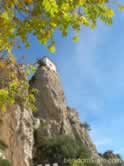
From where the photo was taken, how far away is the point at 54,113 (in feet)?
236

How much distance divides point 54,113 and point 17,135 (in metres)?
18.4

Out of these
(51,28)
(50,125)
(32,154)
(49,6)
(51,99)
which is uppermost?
(51,99)

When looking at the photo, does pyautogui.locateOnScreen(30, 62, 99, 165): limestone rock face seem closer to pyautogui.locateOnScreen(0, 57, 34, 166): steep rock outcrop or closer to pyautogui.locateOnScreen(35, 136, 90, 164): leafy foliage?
pyautogui.locateOnScreen(35, 136, 90, 164): leafy foliage

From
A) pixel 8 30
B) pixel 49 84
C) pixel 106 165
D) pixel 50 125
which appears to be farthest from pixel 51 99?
pixel 8 30

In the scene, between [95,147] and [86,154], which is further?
[95,147]

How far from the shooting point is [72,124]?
75.5 meters

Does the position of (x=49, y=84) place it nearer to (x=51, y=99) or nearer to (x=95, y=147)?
(x=51, y=99)

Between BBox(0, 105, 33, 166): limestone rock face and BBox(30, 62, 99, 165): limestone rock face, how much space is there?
29.2ft

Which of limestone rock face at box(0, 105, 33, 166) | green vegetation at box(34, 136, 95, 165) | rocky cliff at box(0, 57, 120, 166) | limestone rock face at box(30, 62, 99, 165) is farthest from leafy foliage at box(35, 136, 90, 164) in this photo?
limestone rock face at box(0, 105, 33, 166)

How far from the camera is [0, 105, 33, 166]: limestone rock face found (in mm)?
50956

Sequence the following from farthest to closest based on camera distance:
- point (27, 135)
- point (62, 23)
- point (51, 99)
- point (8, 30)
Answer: point (51, 99), point (27, 135), point (8, 30), point (62, 23)

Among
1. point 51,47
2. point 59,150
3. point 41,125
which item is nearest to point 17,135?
point 59,150

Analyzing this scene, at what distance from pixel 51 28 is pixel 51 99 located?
224 feet

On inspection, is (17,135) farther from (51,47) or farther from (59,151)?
(51,47)
